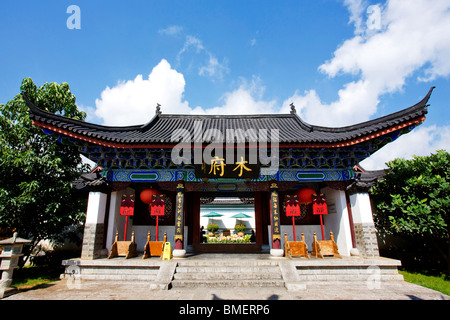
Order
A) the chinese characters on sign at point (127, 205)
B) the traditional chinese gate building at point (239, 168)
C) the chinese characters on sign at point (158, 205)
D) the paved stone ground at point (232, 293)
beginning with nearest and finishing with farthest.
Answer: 1. the paved stone ground at point (232, 293)
2. the traditional chinese gate building at point (239, 168)
3. the chinese characters on sign at point (127, 205)
4. the chinese characters on sign at point (158, 205)

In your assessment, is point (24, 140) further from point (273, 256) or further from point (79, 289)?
point (273, 256)

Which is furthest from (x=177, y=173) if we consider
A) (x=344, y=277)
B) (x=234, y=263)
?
(x=344, y=277)

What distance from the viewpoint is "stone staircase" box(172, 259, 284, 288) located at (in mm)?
5691

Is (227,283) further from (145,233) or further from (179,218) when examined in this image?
(145,233)

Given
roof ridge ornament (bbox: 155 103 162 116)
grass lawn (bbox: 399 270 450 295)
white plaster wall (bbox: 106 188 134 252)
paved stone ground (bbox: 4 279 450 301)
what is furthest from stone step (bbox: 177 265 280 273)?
roof ridge ornament (bbox: 155 103 162 116)

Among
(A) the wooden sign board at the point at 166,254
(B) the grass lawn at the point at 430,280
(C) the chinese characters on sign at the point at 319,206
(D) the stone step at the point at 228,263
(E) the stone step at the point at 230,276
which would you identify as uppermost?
(C) the chinese characters on sign at the point at 319,206

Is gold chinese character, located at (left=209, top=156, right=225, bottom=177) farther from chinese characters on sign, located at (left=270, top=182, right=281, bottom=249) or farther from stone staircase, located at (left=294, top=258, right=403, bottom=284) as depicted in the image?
stone staircase, located at (left=294, top=258, right=403, bottom=284)

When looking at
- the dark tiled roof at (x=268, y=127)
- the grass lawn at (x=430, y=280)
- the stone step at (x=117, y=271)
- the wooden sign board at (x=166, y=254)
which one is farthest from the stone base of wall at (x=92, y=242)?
the grass lawn at (x=430, y=280)

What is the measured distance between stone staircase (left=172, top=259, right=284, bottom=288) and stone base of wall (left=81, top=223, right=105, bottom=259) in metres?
2.80

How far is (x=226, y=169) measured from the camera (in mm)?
7609

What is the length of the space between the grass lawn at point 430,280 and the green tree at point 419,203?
1055mm

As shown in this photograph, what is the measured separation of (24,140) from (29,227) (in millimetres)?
2955

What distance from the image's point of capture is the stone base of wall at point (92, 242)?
698 cm

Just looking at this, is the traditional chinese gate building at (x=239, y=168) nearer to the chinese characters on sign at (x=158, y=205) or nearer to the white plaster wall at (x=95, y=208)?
the white plaster wall at (x=95, y=208)
